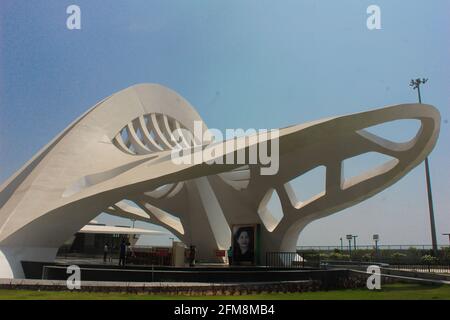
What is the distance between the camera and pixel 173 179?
54.6 ft

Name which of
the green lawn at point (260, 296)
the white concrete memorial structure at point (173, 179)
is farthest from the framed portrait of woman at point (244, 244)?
the green lawn at point (260, 296)

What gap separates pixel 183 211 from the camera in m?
29.4

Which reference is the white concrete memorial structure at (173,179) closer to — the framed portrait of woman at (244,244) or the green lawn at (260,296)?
the framed portrait of woman at (244,244)

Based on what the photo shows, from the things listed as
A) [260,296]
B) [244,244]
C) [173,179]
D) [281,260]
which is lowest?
[260,296]

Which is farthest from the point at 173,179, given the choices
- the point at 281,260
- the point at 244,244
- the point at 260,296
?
the point at 281,260

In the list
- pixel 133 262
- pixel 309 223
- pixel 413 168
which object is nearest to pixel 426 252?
pixel 309 223

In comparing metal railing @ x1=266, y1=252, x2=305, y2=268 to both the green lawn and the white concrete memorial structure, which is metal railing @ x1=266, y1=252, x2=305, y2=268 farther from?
the green lawn

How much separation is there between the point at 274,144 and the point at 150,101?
15.9 meters

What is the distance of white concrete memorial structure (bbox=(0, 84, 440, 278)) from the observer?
16547mm

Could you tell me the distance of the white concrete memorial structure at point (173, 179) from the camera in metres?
16.5

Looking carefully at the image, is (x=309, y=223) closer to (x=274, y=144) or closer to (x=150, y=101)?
(x=274, y=144)

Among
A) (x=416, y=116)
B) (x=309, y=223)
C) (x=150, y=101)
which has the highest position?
(x=150, y=101)

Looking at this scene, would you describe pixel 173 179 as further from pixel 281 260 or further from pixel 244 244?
pixel 281 260

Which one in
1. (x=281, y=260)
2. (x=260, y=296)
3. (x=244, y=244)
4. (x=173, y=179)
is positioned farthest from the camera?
(x=244, y=244)
